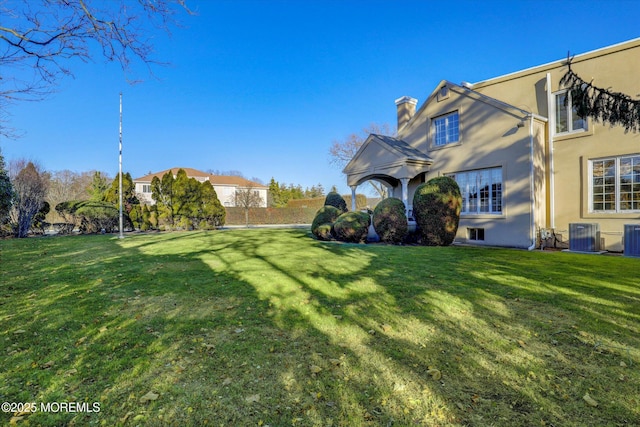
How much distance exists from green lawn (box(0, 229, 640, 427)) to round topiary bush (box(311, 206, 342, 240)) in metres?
7.31

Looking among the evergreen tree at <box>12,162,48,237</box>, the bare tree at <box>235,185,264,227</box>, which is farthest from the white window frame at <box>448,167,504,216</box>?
the bare tree at <box>235,185,264,227</box>

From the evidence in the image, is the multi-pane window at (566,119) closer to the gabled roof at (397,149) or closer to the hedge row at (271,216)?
the gabled roof at (397,149)

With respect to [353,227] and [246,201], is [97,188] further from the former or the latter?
[353,227]

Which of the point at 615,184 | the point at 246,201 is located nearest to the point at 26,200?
the point at 246,201

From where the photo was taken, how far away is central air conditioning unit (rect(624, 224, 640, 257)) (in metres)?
9.42

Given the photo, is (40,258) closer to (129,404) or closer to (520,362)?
(129,404)

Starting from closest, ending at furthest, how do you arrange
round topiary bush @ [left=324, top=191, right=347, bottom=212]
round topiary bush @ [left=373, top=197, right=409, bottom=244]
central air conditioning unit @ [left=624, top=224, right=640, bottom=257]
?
central air conditioning unit @ [left=624, top=224, right=640, bottom=257] → round topiary bush @ [left=373, top=197, right=409, bottom=244] → round topiary bush @ [left=324, top=191, right=347, bottom=212]

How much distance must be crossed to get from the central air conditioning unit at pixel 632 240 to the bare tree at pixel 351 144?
73.6 ft

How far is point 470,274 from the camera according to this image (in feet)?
21.5

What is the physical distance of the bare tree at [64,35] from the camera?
15.0 ft

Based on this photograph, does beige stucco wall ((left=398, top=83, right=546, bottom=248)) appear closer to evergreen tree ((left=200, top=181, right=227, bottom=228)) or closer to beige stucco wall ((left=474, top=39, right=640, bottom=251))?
beige stucco wall ((left=474, top=39, right=640, bottom=251))

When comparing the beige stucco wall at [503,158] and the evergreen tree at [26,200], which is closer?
the beige stucco wall at [503,158]

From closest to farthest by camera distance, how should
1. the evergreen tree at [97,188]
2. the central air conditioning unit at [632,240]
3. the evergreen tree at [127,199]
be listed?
the central air conditioning unit at [632,240] → the evergreen tree at [127,199] → the evergreen tree at [97,188]

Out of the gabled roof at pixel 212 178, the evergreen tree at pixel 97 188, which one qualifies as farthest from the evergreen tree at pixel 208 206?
the gabled roof at pixel 212 178
